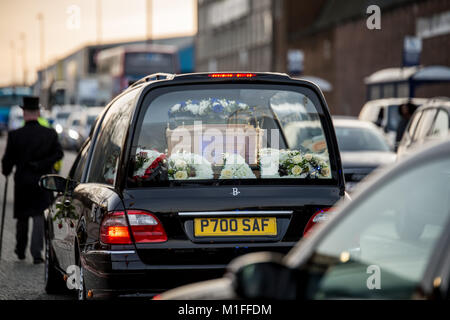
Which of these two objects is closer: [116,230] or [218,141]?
[116,230]

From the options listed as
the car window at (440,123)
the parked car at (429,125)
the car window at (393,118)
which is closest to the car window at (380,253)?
the parked car at (429,125)

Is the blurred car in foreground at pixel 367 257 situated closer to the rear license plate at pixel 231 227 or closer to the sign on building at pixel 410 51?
the rear license plate at pixel 231 227

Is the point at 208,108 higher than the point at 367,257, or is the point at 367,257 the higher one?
the point at 208,108

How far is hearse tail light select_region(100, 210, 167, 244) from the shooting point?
18.6 ft

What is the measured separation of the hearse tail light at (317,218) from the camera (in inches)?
229

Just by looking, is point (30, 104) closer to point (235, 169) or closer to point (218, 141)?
point (218, 141)

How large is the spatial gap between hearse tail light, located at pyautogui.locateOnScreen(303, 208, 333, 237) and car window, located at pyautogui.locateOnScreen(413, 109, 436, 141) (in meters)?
7.17

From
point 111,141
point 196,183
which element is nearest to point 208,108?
point 196,183

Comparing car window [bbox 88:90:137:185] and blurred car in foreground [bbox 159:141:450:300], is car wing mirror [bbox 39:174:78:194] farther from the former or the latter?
blurred car in foreground [bbox 159:141:450:300]

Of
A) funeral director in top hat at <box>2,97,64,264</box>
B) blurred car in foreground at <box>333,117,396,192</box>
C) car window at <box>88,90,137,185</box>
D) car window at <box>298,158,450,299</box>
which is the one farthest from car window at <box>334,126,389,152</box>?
car window at <box>298,158,450,299</box>

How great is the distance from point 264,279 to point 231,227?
2941 mm

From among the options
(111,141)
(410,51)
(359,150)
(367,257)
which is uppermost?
(410,51)

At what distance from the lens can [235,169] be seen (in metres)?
6.02

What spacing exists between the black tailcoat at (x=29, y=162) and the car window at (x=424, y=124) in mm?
4858
